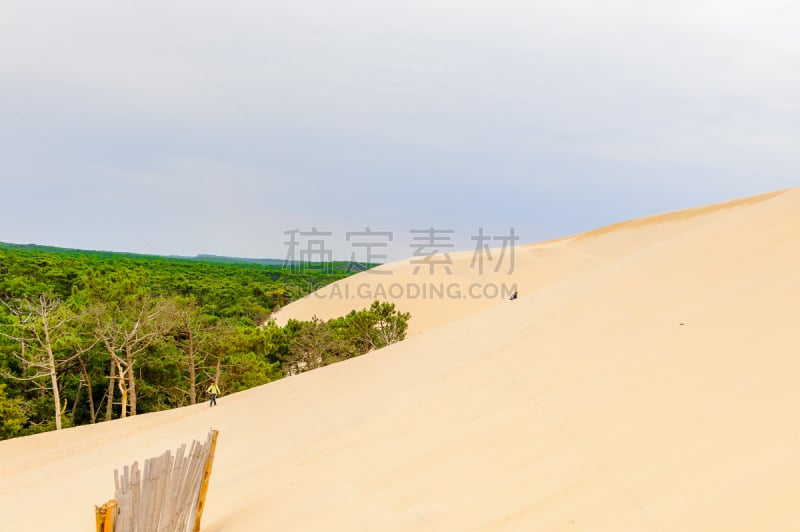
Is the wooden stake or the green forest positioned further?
the green forest

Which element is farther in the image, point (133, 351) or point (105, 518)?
point (133, 351)

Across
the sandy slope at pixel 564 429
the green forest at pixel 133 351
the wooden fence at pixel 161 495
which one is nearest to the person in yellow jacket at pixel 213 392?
the sandy slope at pixel 564 429

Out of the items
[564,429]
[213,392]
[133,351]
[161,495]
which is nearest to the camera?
[161,495]

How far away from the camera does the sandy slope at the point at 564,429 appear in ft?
10.2

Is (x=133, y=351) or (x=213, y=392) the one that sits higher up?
(x=213, y=392)

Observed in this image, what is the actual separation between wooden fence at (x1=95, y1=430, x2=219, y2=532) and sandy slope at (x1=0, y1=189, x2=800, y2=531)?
1.80 feet

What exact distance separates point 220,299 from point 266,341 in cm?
1776

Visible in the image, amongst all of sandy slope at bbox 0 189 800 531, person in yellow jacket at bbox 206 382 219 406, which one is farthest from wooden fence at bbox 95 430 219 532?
person in yellow jacket at bbox 206 382 219 406

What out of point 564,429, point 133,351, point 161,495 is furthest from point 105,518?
point 133,351

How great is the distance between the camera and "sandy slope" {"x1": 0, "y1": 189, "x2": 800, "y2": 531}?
3105 millimetres

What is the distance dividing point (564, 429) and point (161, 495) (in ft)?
9.53

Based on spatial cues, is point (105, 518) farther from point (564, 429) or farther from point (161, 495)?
point (564, 429)

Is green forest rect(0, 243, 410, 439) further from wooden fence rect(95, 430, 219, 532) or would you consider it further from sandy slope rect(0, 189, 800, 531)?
wooden fence rect(95, 430, 219, 532)

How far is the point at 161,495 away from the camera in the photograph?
143 inches
